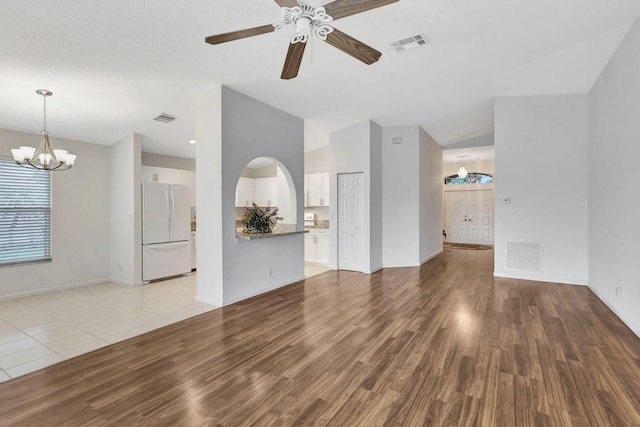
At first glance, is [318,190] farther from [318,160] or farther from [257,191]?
[257,191]

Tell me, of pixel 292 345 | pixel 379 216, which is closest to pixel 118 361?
pixel 292 345

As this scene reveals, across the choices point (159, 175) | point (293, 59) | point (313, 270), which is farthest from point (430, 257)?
point (293, 59)

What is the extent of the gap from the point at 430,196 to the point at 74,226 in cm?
741

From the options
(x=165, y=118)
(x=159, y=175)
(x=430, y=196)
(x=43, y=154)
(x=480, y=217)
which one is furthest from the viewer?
(x=480, y=217)

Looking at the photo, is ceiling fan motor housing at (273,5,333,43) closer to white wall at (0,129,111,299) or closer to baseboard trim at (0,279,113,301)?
white wall at (0,129,111,299)

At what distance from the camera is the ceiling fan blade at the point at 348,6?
2.09 meters

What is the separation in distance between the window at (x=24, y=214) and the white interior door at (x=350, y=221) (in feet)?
16.7

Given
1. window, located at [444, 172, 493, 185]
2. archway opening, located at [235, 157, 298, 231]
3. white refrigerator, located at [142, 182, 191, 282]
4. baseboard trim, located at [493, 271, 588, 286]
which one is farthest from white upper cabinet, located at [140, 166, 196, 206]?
window, located at [444, 172, 493, 185]

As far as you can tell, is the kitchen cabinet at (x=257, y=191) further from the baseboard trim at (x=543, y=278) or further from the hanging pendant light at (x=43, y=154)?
the baseboard trim at (x=543, y=278)

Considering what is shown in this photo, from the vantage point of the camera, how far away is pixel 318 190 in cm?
772

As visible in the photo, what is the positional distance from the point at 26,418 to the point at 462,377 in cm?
294

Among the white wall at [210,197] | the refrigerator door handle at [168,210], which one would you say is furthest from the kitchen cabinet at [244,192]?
the white wall at [210,197]

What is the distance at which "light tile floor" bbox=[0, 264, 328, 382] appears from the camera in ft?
9.67

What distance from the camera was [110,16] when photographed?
8.53 feet
